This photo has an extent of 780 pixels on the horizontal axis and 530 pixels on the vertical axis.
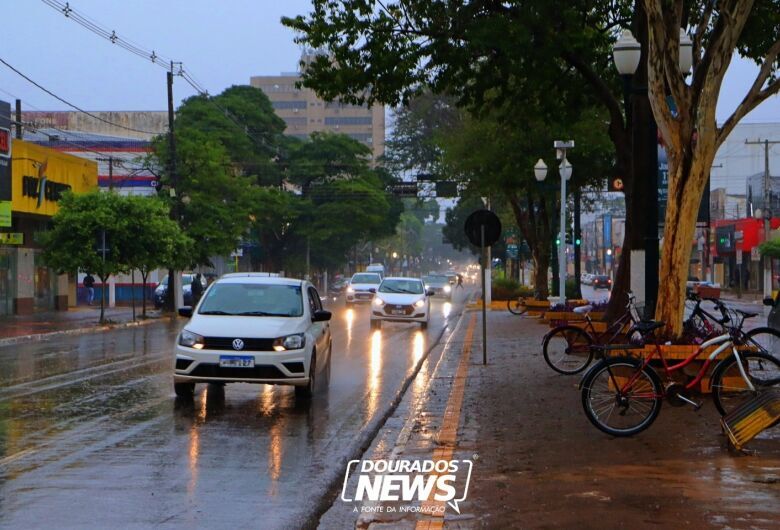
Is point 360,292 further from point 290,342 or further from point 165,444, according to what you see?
point 165,444

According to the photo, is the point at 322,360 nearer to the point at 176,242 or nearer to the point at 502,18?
the point at 502,18

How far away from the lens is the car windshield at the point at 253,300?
1524cm

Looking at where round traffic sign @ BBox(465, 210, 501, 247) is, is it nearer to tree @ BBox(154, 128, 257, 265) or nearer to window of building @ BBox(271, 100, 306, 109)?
tree @ BBox(154, 128, 257, 265)

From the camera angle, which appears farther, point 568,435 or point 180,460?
point 568,435

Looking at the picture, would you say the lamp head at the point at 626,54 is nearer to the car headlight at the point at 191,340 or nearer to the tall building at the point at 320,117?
the car headlight at the point at 191,340

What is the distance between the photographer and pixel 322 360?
631 inches

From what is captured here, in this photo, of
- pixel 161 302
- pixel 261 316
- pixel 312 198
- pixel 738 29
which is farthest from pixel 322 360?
pixel 312 198

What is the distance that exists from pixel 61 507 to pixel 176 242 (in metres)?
35.6

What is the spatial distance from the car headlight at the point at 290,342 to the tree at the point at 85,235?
81.7 ft

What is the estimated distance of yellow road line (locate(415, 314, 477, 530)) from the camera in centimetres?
742

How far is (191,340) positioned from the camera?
14.1 metres

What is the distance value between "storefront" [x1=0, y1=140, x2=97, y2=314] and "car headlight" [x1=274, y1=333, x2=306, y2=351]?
2719 cm

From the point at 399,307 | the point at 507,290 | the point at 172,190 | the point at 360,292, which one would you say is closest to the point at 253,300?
the point at 399,307

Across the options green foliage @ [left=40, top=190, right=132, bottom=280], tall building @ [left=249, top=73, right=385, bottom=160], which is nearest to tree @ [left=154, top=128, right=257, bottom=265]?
green foliage @ [left=40, top=190, right=132, bottom=280]
